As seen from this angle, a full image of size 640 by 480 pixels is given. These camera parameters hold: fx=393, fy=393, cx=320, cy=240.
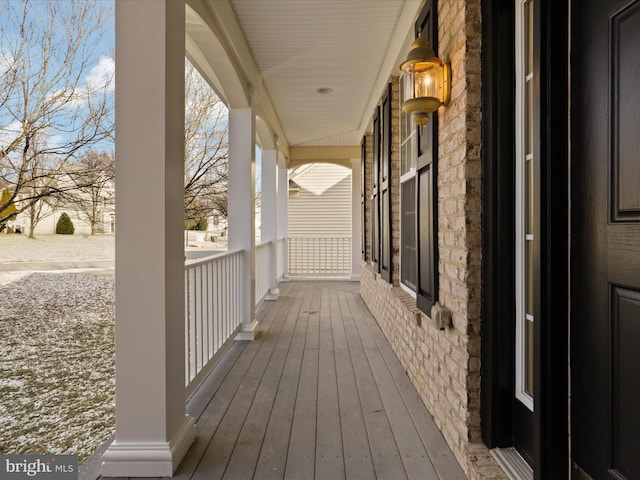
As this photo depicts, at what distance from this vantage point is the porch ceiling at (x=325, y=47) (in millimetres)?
3135

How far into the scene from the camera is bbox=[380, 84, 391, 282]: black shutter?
405 cm

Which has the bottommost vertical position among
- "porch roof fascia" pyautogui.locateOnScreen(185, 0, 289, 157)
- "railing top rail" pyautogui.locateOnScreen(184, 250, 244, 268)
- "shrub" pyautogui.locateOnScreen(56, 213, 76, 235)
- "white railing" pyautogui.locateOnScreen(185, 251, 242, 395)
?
"white railing" pyautogui.locateOnScreen(185, 251, 242, 395)

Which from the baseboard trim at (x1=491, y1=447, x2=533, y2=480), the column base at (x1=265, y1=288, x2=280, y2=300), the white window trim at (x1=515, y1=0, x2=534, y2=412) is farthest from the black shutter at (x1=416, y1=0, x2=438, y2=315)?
the column base at (x1=265, y1=288, x2=280, y2=300)

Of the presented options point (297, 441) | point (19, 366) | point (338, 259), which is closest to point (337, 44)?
point (297, 441)

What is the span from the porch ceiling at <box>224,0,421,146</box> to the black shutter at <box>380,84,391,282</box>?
397 millimetres

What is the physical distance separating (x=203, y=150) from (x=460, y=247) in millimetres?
4720

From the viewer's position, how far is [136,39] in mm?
1842

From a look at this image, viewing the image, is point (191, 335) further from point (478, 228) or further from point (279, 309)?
point (279, 309)

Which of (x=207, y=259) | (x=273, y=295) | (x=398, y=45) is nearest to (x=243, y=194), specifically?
(x=207, y=259)

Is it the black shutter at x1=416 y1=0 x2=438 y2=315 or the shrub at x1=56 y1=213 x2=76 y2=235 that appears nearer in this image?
the black shutter at x1=416 y1=0 x2=438 y2=315

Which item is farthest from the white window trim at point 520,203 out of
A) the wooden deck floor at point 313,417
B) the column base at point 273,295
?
the column base at point 273,295

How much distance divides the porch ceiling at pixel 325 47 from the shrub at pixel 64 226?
2.14 metres

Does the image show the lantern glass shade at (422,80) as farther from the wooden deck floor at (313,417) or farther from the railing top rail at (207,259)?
the wooden deck floor at (313,417)

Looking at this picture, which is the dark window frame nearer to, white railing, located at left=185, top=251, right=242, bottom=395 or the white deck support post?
white railing, located at left=185, top=251, right=242, bottom=395
